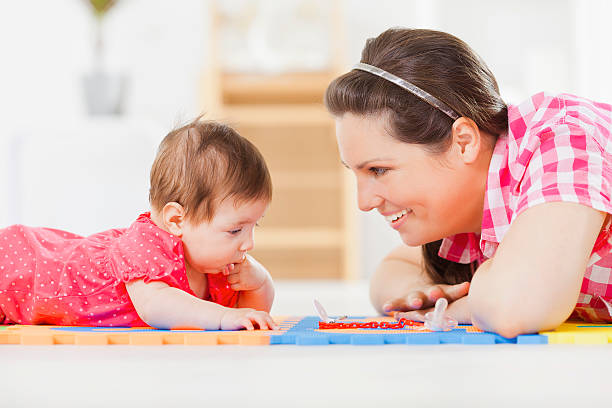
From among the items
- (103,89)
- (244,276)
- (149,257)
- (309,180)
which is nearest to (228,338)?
(149,257)

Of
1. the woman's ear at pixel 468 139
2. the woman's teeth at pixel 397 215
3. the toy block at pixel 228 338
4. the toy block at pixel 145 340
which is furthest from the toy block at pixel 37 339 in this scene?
the woman's ear at pixel 468 139

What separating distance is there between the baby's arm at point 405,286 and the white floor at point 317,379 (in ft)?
1.47

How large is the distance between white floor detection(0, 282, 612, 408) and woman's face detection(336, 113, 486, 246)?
344 mm

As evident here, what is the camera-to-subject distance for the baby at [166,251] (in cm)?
113

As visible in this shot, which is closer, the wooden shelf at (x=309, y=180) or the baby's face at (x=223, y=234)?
the baby's face at (x=223, y=234)

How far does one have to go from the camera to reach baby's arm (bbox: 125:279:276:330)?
3.40 feet

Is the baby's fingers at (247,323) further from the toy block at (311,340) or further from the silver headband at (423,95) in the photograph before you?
the silver headband at (423,95)

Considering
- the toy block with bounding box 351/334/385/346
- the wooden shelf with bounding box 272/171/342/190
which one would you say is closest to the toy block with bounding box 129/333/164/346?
the toy block with bounding box 351/334/385/346

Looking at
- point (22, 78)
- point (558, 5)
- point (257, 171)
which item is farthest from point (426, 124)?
point (22, 78)

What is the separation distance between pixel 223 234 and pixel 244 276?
0.45ft

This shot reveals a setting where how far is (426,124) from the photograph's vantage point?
1.12 m

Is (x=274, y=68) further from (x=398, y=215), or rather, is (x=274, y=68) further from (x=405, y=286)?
(x=398, y=215)

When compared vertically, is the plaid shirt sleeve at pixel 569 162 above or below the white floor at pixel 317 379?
above

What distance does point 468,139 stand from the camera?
1.13 meters
